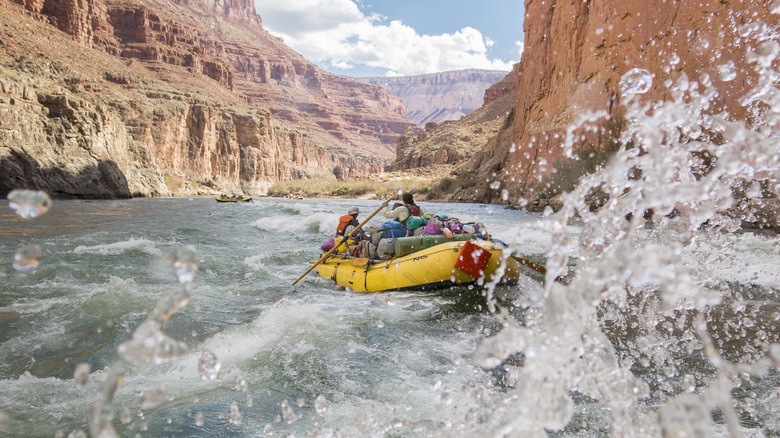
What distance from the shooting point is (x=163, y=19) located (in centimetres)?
9344

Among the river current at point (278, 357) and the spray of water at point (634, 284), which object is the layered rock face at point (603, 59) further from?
the river current at point (278, 357)

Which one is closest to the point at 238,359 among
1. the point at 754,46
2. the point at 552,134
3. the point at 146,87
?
the point at 754,46

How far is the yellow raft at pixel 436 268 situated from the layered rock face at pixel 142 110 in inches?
1123

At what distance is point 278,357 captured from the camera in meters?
4.07

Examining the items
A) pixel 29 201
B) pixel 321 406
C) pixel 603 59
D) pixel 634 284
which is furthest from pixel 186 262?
pixel 603 59

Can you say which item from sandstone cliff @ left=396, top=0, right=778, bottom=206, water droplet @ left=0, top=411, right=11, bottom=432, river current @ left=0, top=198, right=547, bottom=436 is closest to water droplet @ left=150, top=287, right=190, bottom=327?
river current @ left=0, top=198, right=547, bottom=436

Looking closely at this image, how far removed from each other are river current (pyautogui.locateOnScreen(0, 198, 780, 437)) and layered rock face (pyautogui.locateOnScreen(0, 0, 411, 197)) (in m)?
26.2

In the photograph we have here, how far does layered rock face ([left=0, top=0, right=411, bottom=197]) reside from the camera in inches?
1118

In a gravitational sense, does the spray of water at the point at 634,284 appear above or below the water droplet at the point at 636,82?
below

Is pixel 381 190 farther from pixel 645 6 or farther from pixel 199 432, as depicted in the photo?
pixel 199 432

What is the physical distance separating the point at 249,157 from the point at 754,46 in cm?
7667

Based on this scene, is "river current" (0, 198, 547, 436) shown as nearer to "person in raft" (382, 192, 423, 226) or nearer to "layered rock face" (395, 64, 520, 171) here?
"person in raft" (382, 192, 423, 226)

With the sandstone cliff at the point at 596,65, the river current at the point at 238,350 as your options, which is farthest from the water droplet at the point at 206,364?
the sandstone cliff at the point at 596,65

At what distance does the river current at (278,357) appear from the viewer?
279 cm
